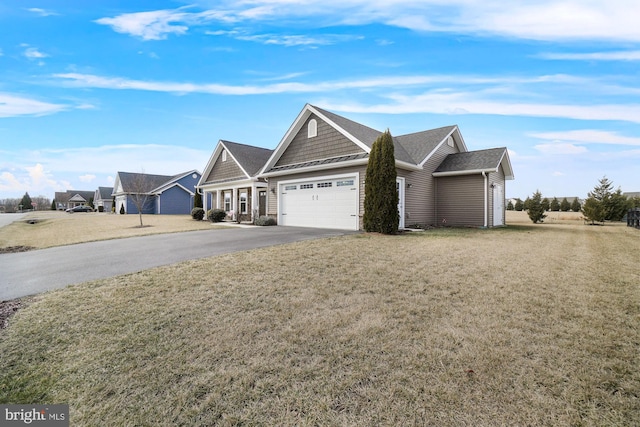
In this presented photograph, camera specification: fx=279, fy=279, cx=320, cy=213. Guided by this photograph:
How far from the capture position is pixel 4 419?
2.57 m

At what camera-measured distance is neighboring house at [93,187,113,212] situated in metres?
49.9

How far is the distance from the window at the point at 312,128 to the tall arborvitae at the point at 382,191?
15.0 ft

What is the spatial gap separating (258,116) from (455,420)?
49.8 feet

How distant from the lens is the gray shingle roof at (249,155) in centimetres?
2111

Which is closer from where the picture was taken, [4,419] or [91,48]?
[4,419]

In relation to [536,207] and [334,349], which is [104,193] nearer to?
[334,349]

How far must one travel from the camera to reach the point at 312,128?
15.5 metres

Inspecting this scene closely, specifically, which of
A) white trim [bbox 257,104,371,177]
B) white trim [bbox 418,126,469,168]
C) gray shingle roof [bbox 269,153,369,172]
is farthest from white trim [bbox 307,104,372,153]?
white trim [bbox 418,126,469,168]

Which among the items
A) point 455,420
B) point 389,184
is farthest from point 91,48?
point 455,420

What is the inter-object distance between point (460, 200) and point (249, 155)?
1604cm

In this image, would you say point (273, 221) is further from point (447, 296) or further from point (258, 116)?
point (447, 296)

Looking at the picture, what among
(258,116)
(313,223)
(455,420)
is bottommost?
(455,420)

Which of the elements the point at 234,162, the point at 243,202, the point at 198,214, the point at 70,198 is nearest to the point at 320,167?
the point at 243,202

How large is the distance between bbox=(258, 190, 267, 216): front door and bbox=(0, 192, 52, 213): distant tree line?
72489 millimetres
